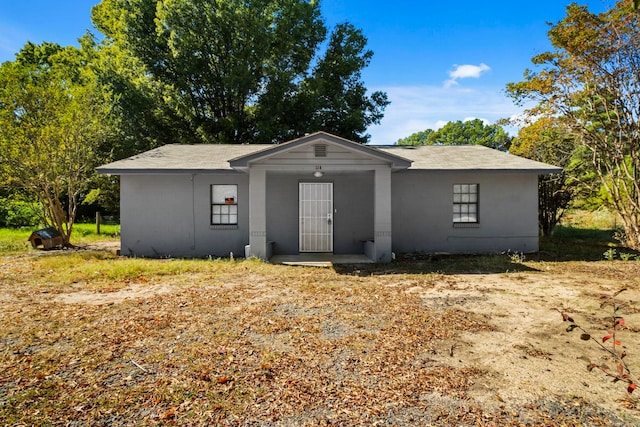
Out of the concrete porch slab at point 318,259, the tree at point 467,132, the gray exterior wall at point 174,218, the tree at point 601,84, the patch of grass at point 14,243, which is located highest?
the tree at point 467,132

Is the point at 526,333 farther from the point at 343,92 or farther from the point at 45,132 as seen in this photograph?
the point at 343,92

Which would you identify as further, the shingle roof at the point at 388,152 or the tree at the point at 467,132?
the tree at the point at 467,132

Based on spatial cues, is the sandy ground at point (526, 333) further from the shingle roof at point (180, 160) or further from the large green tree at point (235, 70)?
the large green tree at point (235, 70)

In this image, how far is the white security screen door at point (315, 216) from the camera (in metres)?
Answer: 11.8

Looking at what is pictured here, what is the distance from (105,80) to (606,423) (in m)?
22.8

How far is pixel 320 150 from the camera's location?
32.1 ft

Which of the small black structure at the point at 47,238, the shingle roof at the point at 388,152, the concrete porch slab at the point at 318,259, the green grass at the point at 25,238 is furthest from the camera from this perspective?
the small black structure at the point at 47,238

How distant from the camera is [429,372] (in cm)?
373

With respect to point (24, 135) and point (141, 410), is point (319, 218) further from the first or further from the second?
point (24, 135)

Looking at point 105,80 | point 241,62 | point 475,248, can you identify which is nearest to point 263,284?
point 475,248

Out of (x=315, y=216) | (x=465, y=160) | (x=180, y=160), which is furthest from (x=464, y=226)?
(x=180, y=160)

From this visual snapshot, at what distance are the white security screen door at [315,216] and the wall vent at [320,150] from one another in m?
2.04

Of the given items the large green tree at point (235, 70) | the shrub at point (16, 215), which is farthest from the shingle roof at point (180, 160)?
the shrub at point (16, 215)

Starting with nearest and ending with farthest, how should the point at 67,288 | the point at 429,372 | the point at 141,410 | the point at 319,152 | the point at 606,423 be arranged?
the point at 606,423 < the point at 141,410 < the point at 429,372 < the point at 67,288 < the point at 319,152
